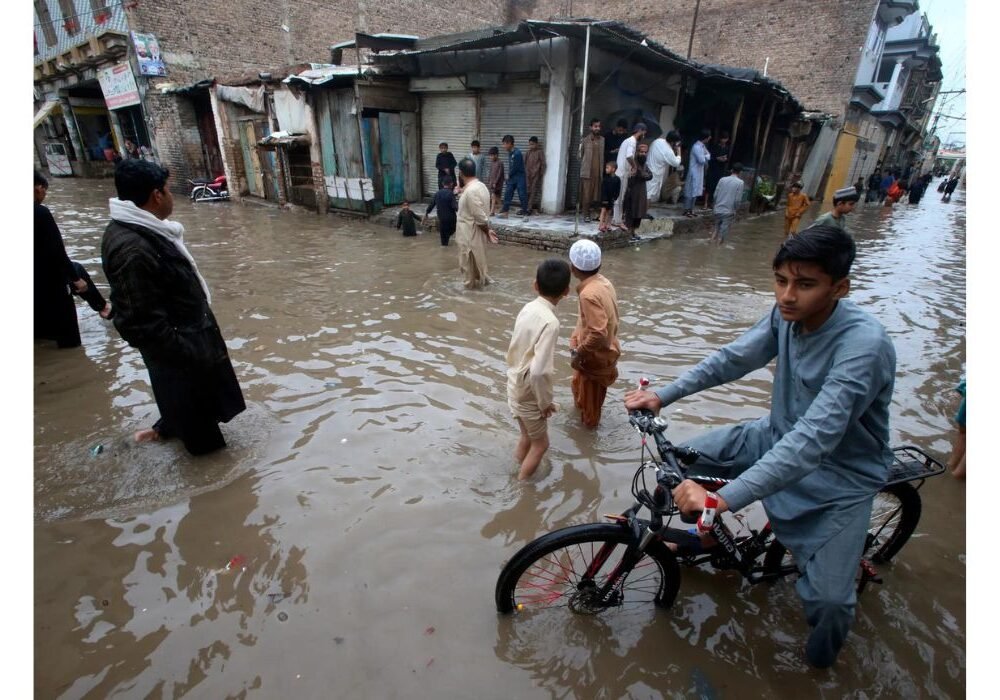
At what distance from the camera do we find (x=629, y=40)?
30.6 feet

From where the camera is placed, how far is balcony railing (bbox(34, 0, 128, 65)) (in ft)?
50.8

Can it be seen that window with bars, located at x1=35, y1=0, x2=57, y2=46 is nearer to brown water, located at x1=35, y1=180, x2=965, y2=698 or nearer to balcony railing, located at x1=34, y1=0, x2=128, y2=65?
balcony railing, located at x1=34, y1=0, x2=128, y2=65

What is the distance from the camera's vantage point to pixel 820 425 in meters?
1.72

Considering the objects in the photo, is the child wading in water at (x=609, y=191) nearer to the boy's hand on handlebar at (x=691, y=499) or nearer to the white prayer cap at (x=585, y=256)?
the white prayer cap at (x=585, y=256)

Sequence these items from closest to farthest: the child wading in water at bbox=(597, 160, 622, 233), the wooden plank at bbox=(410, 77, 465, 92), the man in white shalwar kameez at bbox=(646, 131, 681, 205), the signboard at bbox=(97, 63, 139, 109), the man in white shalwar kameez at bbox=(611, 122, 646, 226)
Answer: the man in white shalwar kameez at bbox=(611, 122, 646, 226)
the child wading in water at bbox=(597, 160, 622, 233)
the man in white shalwar kameez at bbox=(646, 131, 681, 205)
the wooden plank at bbox=(410, 77, 465, 92)
the signboard at bbox=(97, 63, 139, 109)

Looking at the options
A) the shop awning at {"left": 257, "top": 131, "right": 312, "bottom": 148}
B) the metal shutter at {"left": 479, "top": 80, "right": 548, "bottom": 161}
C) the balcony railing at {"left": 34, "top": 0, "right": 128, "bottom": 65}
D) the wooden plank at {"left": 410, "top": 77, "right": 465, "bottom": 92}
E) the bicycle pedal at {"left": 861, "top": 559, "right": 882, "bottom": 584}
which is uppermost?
the balcony railing at {"left": 34, "top": 0, "right": 128, "bottom": 65}

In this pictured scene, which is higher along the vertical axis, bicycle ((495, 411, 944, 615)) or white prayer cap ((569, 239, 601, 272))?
white prayer cap ((569, 239, 601, 272))

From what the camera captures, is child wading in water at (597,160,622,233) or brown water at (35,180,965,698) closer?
brown water at (35,180,965,698)

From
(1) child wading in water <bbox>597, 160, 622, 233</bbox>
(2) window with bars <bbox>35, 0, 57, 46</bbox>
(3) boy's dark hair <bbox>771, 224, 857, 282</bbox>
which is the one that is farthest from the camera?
(2) window with bars <bbox>35, 0, 57, 46</bbox>

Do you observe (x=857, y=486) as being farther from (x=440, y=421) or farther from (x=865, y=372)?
(x=440, y=421)

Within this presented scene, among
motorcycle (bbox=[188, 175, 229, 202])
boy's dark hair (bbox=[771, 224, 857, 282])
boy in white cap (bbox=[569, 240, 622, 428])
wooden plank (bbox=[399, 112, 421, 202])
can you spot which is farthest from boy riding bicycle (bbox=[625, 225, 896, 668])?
motorcycle (bbox=[188, 175, 229, 202])

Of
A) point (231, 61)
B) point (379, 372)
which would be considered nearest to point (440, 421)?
point (379, 372)

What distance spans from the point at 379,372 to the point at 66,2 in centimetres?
2438

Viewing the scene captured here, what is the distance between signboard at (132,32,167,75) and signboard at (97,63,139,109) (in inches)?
30.5
